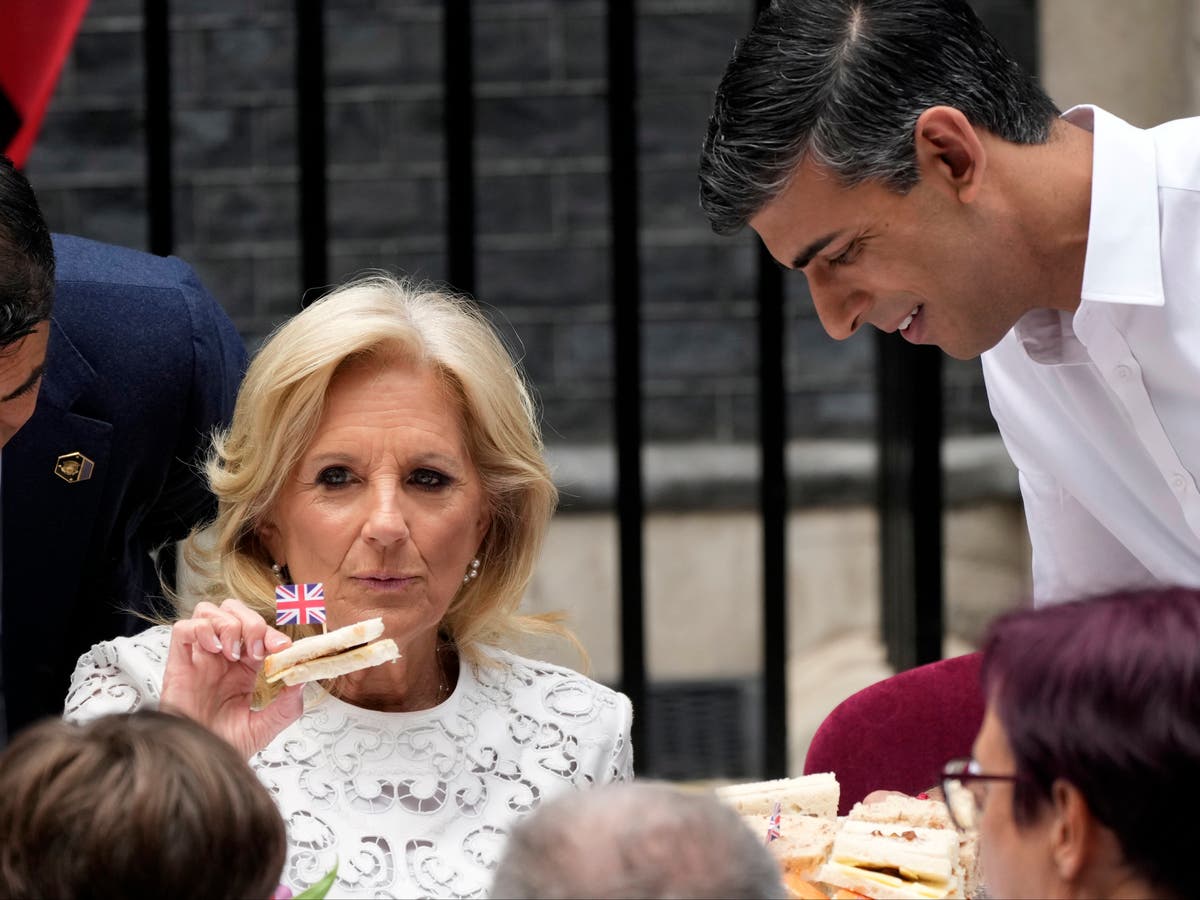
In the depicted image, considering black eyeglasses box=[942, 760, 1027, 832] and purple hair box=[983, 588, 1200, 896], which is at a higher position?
purple hair box=[983, 588, 1200, 896]

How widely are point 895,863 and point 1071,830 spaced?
46cm

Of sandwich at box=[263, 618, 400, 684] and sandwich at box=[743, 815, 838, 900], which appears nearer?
sandwich at box=[743, 815, 838, 900]

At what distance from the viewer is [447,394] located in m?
2.50

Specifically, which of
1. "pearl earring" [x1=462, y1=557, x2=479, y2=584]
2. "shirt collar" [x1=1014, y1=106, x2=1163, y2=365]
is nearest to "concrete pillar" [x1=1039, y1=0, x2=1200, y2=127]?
"shirt collar" [x1=1014, y1=106, x2=1163, y2=365]

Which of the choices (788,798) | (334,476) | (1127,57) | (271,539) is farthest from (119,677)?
(1127,57)

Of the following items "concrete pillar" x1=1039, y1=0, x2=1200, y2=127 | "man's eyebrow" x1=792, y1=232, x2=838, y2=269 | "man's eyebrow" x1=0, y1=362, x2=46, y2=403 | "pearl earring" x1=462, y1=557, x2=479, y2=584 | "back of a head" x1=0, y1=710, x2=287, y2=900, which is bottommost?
"pearl earring" x1=462, y1=557, x2=479, y2=584

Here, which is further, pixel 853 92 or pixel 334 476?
pixel 334 476

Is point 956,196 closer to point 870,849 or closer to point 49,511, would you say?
point 870,849

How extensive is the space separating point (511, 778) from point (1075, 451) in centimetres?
87

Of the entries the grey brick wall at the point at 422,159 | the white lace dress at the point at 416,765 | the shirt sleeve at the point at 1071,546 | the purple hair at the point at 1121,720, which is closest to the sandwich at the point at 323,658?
the white lace dress at the point at 416,765

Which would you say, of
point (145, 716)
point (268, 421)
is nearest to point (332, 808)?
point (268, 421)

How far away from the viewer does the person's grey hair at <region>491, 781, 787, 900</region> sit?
1.30m

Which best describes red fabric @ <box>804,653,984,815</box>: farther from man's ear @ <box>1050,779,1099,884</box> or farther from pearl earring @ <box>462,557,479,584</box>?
man's ear @ <box>1050,779,1099,884</box>

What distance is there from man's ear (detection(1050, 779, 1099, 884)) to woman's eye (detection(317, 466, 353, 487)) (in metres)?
1.23
